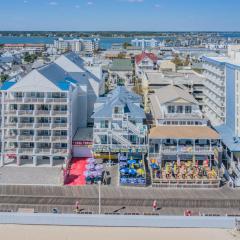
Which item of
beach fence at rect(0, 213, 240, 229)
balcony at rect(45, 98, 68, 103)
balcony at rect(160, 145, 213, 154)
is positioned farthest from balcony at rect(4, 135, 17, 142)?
beach fence at rect(0, 213, 240, 229)

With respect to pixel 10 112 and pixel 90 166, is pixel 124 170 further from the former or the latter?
pixel 10 112

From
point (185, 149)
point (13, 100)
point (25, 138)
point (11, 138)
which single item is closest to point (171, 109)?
point (185, 149)

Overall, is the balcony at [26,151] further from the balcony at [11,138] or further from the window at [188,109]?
the window at [188,109]

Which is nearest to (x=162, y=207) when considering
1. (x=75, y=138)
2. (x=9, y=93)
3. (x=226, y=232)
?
(x=226, y=232)

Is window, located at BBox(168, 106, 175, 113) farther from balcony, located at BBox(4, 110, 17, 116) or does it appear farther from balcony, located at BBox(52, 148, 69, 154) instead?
balcony, located at BBox(4, 110, 17, 116)

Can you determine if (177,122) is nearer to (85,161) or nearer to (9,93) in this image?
(85,161)
